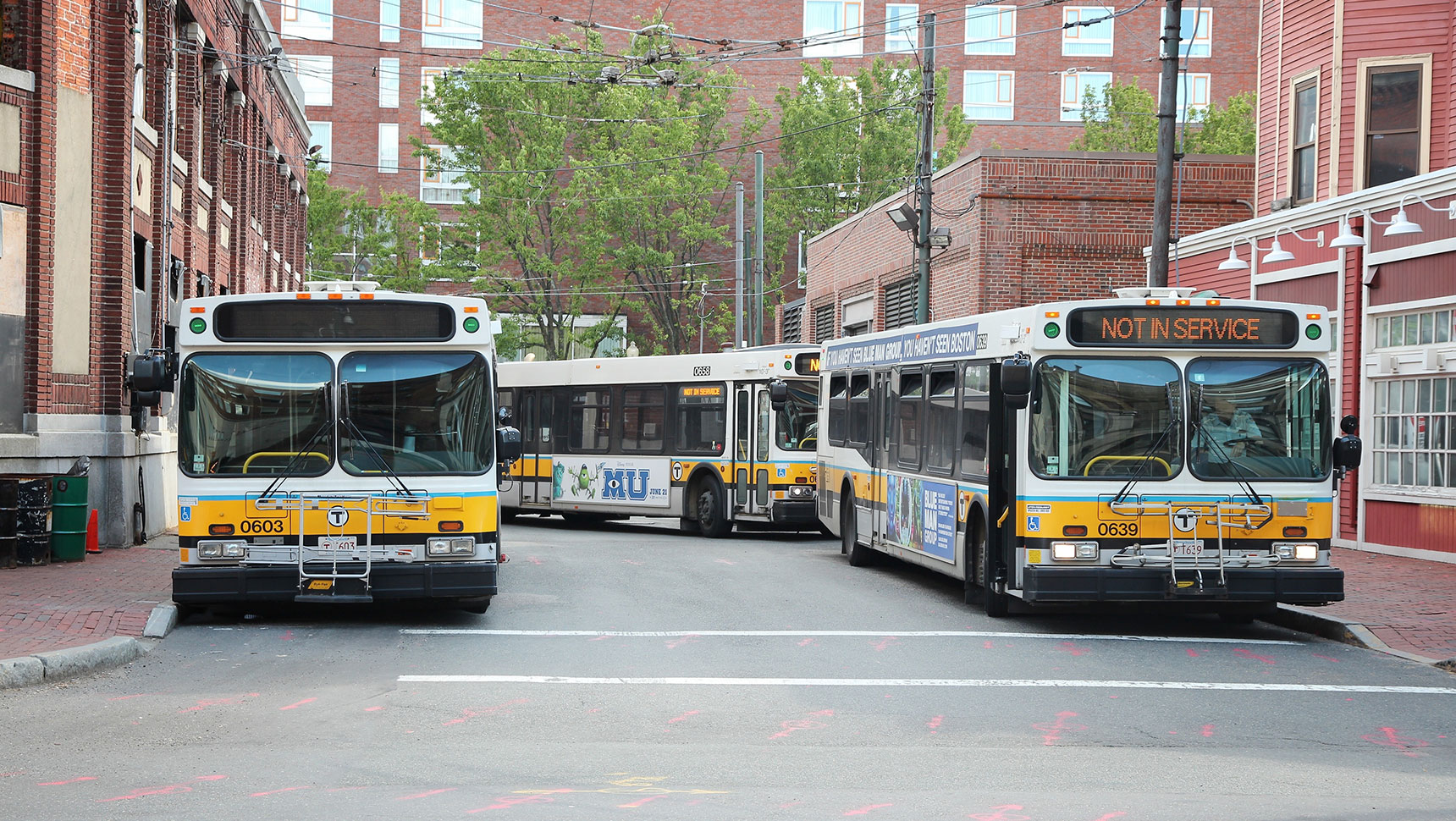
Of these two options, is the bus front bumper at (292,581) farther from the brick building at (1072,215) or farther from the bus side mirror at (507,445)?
the brick building at (1072,215)

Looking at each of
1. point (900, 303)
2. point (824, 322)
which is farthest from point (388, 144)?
point (900, 303)

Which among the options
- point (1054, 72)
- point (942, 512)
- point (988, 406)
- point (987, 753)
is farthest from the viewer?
point (1054, 72)

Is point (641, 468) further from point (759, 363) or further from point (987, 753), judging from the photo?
point (987, 753)

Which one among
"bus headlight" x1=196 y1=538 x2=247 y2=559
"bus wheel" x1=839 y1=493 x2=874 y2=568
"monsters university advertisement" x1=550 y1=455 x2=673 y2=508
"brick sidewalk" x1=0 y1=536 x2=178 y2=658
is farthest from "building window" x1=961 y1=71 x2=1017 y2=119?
"bus headlight" x1=196 y1=538 x2=247 y2=559

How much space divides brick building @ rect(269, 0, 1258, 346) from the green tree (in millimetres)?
5505

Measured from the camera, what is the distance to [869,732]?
8.65 m

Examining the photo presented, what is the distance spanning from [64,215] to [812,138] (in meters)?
34.9

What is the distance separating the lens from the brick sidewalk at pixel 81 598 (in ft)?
37.2

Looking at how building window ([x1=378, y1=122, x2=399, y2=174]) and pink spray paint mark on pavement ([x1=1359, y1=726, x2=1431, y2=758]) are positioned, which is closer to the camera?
pink spray paint mark on pavement ([x1=1359, y1=726, x2=1431, y2=758])

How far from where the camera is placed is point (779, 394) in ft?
73.9

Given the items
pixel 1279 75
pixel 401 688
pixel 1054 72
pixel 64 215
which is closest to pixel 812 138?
pixel 1054 72

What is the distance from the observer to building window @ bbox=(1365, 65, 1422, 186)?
21.8 meters

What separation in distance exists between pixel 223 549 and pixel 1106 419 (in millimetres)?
7052

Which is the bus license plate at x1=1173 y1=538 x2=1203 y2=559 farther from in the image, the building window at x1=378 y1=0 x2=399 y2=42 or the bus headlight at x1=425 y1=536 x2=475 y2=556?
the building window at x1=378 y1=0 x2=399 y2=42
